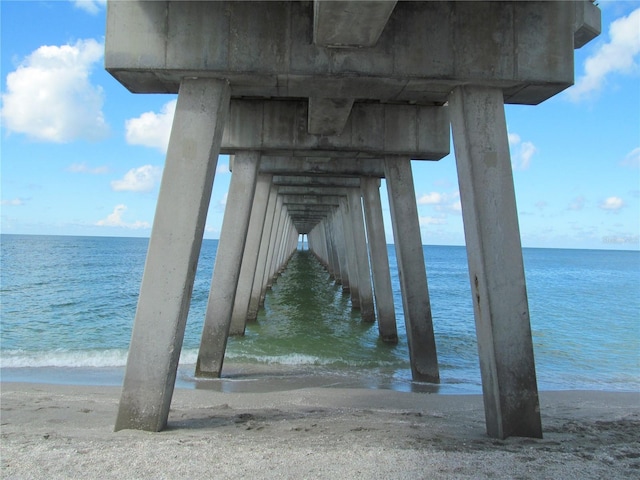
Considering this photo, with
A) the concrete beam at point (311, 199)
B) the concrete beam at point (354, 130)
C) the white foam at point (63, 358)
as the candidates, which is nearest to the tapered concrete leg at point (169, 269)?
the concrete beam at point (354, 130)

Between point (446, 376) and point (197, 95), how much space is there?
7.94m

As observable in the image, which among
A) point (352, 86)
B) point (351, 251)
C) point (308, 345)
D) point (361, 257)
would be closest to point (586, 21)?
point (352, 86)

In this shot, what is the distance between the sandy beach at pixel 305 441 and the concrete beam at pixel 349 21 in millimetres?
3712

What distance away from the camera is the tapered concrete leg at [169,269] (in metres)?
5.33

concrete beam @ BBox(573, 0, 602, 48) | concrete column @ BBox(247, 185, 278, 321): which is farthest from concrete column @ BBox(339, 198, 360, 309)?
concrete beam @ BBox(573, 0, 602, 48)

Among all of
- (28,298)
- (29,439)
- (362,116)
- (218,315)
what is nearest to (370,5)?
(29,439)

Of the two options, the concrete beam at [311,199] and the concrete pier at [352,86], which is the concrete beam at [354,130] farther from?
the concrete beam at [311,199]

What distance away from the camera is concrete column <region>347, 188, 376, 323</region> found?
18.1m

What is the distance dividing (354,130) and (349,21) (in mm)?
5282

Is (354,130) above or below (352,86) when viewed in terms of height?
above

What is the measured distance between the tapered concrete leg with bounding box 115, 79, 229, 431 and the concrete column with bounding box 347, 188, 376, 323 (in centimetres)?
1272

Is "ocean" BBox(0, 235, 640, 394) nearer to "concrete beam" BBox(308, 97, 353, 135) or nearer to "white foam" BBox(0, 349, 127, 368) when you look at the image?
"white foam" BBox(0, 349, 127, 368)

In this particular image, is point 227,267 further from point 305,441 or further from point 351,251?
point 351,251

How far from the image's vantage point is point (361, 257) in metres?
18.5
